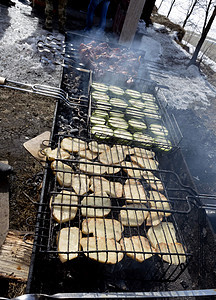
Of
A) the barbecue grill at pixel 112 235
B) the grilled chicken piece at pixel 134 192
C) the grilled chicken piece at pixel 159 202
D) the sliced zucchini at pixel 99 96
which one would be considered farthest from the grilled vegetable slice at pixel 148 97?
the grilled chicken piece at pixel 159 202

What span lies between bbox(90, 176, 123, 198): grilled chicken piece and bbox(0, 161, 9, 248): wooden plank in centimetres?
181

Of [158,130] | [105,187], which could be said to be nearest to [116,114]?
[158,130]

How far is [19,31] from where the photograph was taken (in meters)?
10.3

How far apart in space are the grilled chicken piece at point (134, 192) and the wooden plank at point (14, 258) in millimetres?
2030

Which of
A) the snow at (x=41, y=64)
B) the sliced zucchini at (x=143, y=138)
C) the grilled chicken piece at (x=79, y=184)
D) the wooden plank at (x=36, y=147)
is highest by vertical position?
the sliced zucchini at (x=143, y=138)

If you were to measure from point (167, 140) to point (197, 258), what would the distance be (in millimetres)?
2816

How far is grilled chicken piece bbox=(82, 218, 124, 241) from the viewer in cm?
337

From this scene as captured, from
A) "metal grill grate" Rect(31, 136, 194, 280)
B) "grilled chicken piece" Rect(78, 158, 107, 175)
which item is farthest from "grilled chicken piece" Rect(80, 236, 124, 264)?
"grilled chicken piece" Rect(78, 158, 107, 175)

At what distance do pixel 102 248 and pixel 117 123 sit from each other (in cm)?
Answer: 339

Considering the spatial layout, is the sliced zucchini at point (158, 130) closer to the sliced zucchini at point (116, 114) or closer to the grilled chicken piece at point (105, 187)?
the sliced zucchini at point (116, 114)

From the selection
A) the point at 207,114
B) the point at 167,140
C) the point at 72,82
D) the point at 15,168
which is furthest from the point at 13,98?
the point at 207,114

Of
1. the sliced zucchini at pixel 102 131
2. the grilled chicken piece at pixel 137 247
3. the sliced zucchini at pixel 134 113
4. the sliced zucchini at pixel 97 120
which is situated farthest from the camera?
the sliced zucchini at pixel 134 113

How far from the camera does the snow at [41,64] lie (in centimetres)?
798

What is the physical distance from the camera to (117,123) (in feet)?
18.8
